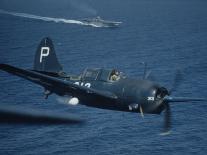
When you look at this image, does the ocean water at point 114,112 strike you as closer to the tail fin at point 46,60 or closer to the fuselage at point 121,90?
the tail fin at point 46,60

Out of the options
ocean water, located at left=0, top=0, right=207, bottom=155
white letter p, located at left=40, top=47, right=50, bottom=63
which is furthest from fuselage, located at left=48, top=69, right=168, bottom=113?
ocean water, located at left=0, top=0, right=207, bottom=155

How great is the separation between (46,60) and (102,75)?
29.5 ft

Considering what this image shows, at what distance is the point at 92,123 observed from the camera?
348ft

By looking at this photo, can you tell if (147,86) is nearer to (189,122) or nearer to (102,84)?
(102,84)

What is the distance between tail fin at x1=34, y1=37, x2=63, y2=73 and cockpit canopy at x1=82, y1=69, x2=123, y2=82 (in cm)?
640

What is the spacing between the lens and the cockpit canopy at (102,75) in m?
25.0

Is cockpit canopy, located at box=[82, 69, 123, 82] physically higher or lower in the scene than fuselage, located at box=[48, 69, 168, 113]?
higher

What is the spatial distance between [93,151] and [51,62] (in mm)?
61968

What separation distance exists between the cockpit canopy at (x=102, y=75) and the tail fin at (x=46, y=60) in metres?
6.40

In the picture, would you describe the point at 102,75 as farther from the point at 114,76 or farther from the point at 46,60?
the point at 46,60

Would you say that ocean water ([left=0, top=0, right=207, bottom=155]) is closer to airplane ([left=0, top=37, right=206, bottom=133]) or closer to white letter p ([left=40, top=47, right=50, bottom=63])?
white letter p ([left=40, top=47, right=50, bottom=63])

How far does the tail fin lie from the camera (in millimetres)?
32344

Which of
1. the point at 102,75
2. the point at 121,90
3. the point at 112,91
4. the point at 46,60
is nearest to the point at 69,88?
the point at 102,75

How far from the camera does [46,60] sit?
3278cm
